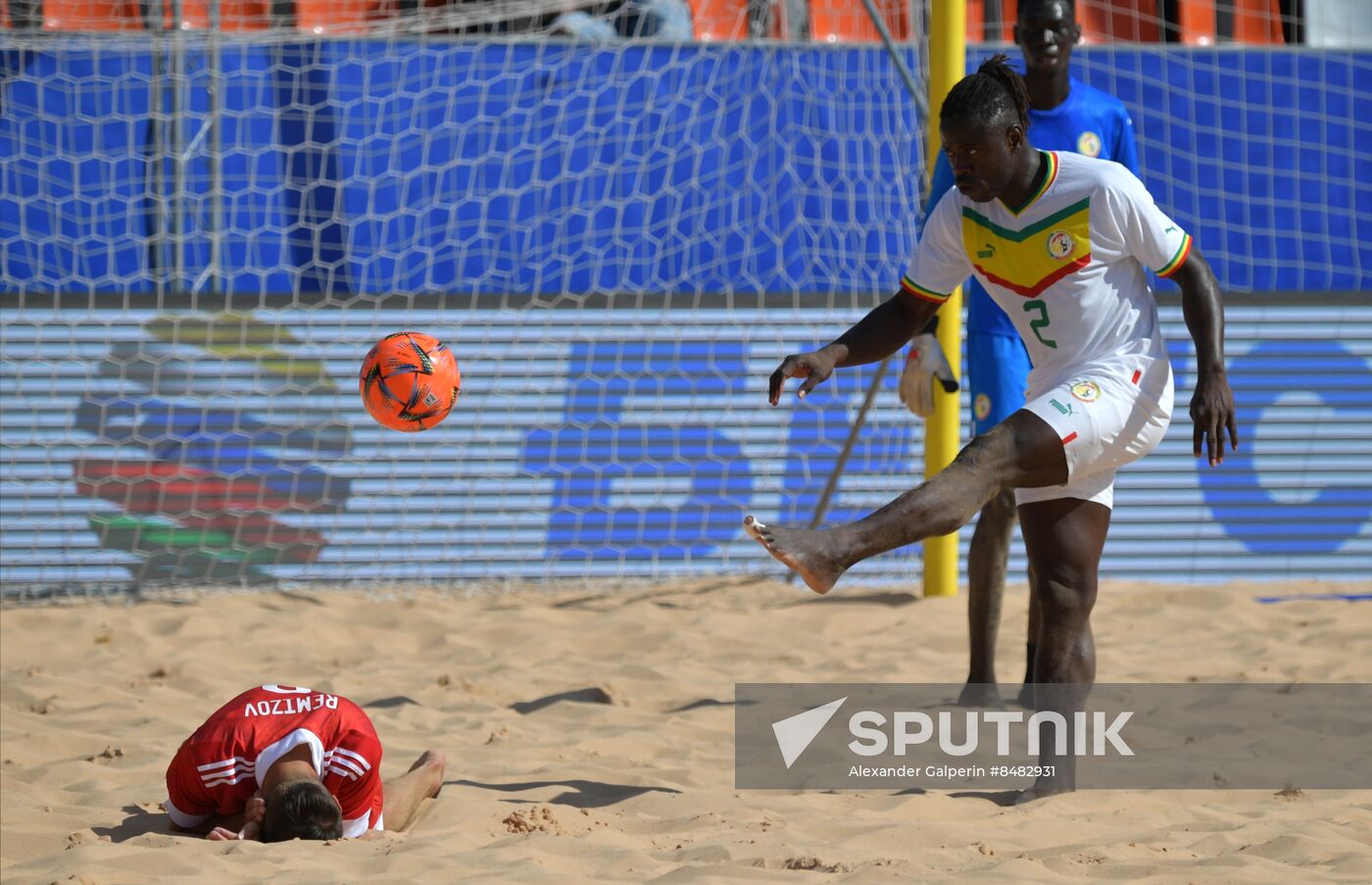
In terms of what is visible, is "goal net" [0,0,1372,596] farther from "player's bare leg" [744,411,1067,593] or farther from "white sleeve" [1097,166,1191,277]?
"player's bare leg" [744,411,1067,593]

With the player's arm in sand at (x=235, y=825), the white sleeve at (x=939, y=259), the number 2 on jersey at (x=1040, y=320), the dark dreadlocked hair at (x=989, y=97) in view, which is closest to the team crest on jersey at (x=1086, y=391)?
the number 2 on jersey at (x=1040, y=320)

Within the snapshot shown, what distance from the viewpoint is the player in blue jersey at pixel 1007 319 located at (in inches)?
187

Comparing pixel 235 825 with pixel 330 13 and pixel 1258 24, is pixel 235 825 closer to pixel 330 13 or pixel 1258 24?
pixel 330 13

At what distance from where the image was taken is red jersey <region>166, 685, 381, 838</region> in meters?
3.46

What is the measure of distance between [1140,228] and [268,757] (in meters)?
2.53

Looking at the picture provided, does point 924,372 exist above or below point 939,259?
below

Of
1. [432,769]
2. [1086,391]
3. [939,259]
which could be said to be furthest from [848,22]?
[432,769]

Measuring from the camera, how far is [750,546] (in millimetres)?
7961

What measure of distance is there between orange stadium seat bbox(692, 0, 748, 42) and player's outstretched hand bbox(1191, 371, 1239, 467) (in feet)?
19.0

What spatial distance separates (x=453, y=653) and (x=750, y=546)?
7.71ft

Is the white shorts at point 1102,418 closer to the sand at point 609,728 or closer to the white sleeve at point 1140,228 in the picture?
the white sleeve at point 1140,228

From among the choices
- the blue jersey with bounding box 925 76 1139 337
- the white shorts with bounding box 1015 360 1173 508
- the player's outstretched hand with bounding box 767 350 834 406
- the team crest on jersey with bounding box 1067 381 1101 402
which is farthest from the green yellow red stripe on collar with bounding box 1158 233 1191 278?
the blue jersey with bounding box 925 76 1139 337

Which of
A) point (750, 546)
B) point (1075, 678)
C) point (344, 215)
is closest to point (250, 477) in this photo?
point (344, 215)

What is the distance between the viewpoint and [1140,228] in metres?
3.57
